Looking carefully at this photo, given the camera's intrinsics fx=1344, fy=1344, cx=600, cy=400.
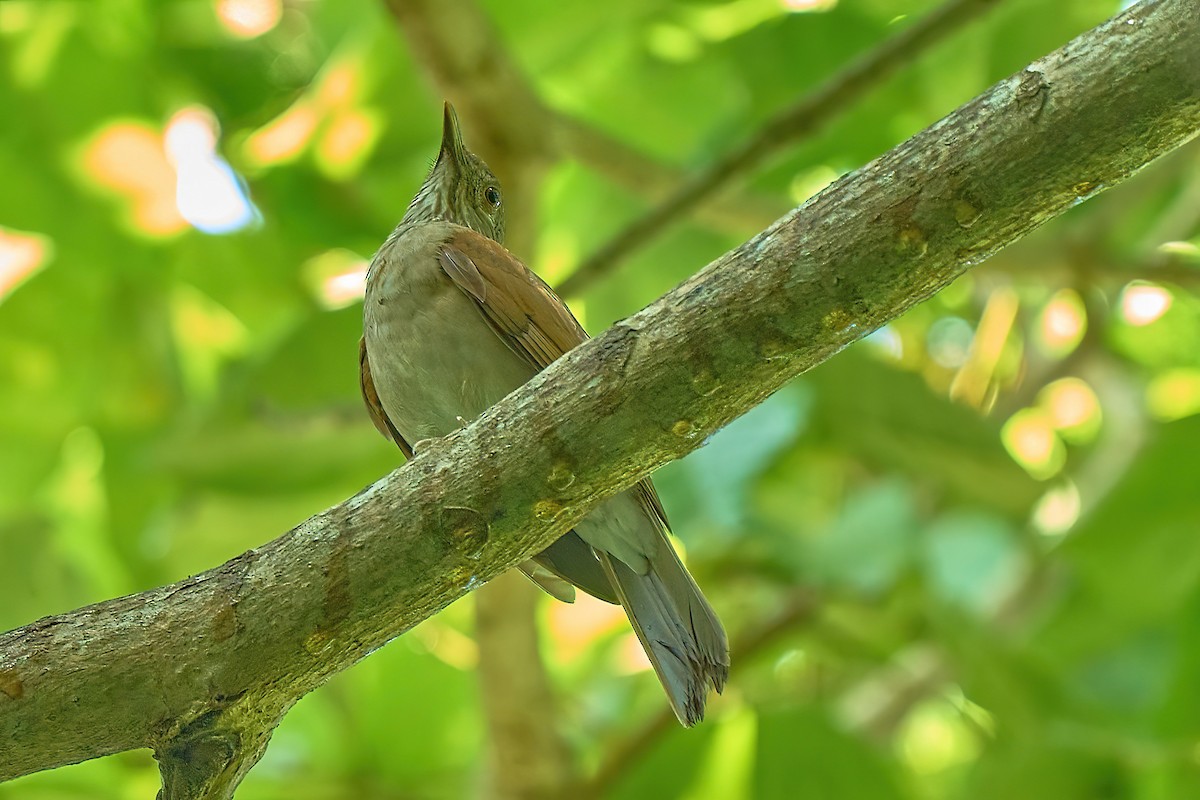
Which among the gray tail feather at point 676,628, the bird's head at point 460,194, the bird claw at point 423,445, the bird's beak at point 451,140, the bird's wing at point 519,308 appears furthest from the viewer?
the bird's head at point 460,194

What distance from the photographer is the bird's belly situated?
3887 millimetres

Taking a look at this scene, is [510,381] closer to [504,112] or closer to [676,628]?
[676,628]

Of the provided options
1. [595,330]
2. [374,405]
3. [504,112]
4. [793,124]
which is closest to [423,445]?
[374,405]

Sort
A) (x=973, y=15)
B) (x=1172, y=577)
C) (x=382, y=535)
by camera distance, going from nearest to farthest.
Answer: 1. (x=382, y=535)
2. (x=973, y=15)
3. (x=1172, y=577)

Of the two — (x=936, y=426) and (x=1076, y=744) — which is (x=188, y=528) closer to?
(x=936, y=426)

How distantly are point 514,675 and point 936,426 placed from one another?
1771 millimetres

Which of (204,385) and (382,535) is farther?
(204,385)

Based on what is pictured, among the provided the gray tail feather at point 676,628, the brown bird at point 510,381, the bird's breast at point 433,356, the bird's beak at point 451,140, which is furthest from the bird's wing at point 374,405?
the gray tail feather at point 676,628

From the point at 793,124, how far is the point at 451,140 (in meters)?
1.15

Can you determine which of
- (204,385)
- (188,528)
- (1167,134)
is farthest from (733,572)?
(1167,134)

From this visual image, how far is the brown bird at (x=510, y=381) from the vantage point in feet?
11.9

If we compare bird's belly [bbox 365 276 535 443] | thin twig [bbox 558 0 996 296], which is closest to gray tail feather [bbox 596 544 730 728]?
bird's belly [bbox 365 276 535 443]

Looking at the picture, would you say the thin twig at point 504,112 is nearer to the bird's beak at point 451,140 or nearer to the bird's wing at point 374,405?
the bird's beak at point 451,140

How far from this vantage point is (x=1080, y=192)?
229 cm
